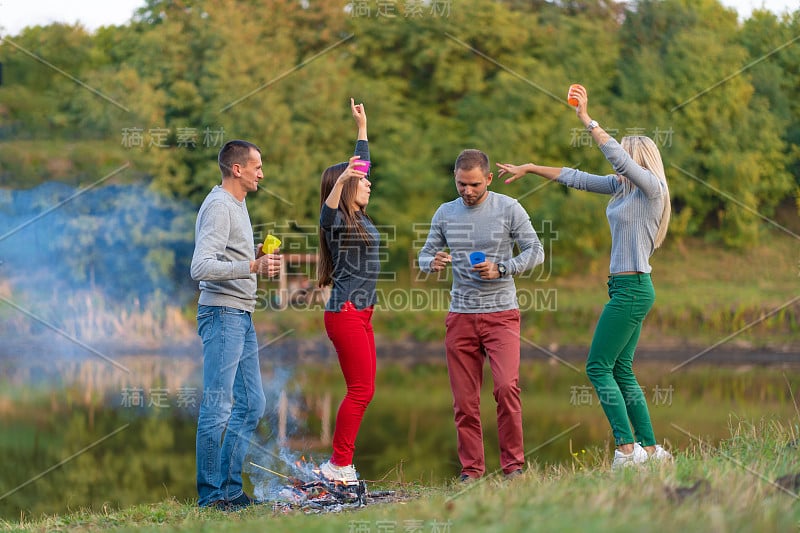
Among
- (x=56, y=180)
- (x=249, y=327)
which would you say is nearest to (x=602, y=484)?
(x=249, y=327)

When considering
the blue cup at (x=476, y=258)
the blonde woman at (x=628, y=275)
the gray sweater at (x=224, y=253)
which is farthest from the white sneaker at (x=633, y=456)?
the gray sweater at (x=224, y=253)

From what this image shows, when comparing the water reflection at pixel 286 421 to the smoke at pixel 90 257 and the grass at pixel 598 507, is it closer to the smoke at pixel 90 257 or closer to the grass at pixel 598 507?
the grass at pixel 598 507

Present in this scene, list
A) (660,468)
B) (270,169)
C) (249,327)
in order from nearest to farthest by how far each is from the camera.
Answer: (660,468), (249,327), (270,169)

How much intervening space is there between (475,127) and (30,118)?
12359mm

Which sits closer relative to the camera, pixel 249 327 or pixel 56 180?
pixel 249 327

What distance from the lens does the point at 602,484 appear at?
14.3ft

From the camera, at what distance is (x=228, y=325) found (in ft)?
17.7

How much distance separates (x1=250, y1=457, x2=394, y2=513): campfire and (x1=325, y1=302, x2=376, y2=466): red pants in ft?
0.51

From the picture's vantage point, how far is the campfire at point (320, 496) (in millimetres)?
5434

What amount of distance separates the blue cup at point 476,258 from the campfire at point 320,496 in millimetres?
1468

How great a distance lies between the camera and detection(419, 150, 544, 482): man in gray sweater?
18.5ft

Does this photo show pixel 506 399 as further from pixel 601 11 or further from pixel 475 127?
pixel 601 11

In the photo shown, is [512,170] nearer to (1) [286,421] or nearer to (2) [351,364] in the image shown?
(2) [351,364]

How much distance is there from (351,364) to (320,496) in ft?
2.61
